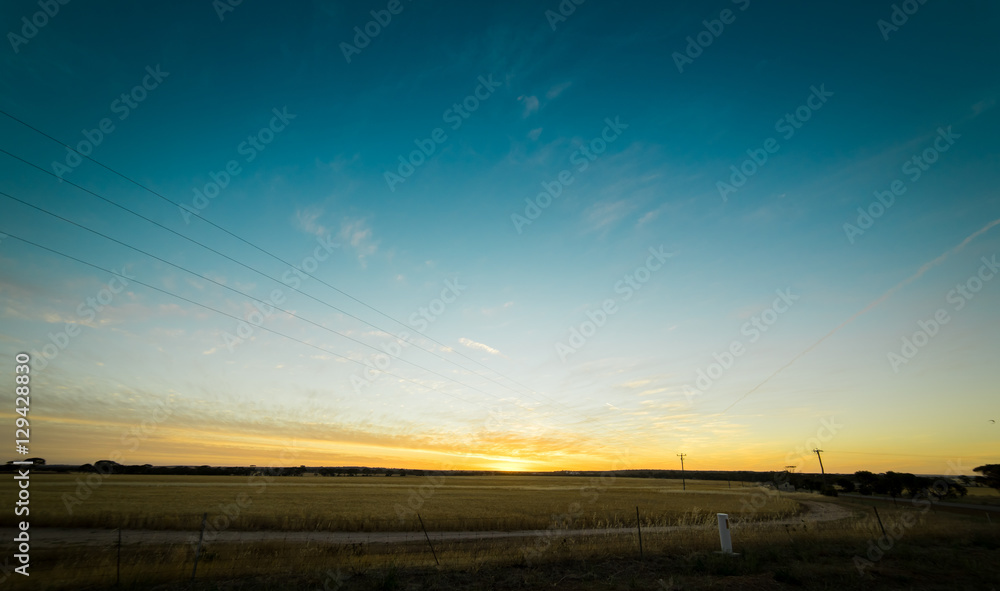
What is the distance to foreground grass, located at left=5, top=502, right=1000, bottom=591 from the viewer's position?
11.8 m

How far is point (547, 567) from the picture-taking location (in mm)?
13898

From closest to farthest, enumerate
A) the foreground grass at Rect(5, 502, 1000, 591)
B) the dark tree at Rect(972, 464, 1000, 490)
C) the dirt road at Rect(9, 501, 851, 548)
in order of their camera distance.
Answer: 1. the foreground grass at Rect(5, 502, 1000, 591)
2. the dirt road at Rect(9, 501, 851, 548)
3. the dark tree at Rect(972, 464, 1000, 490)

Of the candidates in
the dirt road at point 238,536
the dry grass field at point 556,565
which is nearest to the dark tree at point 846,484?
the dry grass field at point 556,565

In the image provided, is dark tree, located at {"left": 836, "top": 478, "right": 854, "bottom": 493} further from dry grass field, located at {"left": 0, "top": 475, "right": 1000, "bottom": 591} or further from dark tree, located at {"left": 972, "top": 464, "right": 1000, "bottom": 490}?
dry grass field, located at {"left": 0, "top": 475, "right": 1000, "bottom": 591}

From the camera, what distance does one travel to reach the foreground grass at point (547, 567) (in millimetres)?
11836

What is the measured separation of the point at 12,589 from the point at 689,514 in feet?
140

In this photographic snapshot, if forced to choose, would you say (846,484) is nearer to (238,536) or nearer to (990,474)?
(990,474)

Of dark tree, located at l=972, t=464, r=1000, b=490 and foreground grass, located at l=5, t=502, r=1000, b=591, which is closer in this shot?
foreground grass, located at l=5, t=502, r=1000, b=591

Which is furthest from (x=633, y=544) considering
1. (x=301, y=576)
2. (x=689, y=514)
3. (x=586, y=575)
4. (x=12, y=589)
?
(x=689, y=514)

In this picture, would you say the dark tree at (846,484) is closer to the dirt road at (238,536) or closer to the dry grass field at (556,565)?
the dry grass field at (556,565)

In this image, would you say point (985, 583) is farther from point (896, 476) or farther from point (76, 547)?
point (896, 476)

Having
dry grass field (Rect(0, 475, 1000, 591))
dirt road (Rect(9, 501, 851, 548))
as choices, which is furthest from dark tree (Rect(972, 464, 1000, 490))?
dirt road (Rect(9, 501, 851, 548))

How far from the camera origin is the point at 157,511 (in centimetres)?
3288

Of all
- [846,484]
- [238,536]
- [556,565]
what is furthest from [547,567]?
[846,484]
